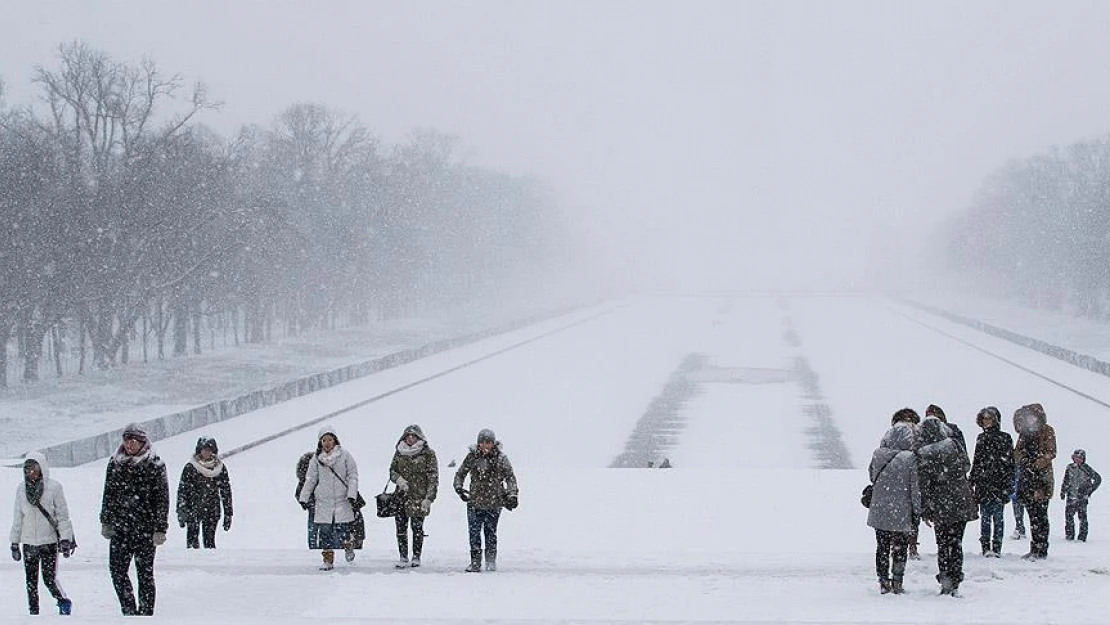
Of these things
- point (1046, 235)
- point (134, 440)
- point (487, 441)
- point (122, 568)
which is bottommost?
point (122, 568)

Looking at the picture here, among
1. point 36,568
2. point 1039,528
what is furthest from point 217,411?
point 1039,528

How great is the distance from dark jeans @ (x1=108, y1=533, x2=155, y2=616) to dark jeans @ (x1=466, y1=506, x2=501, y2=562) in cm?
318

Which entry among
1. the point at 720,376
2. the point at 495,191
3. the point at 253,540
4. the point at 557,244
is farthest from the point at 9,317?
the point at 557,244

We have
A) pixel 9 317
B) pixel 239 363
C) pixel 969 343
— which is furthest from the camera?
pixel 969 343

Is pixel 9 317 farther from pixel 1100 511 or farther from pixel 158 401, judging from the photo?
pixel 1100 511

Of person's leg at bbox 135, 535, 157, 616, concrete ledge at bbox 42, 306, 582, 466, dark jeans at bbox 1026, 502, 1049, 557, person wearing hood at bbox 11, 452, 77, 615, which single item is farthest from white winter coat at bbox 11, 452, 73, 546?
concrete ledge at bbox 42, 306, 582, 466

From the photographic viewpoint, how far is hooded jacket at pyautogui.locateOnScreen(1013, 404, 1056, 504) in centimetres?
1267

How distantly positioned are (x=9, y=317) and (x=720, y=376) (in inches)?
1049

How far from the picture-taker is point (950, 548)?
1084 centimetres

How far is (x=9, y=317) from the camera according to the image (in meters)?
49.2

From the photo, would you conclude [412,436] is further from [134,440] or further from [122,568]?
[134,440]

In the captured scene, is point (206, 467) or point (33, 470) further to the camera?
point (206, 467)

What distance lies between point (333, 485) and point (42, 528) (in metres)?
2.85

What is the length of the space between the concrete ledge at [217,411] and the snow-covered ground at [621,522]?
78 cm
